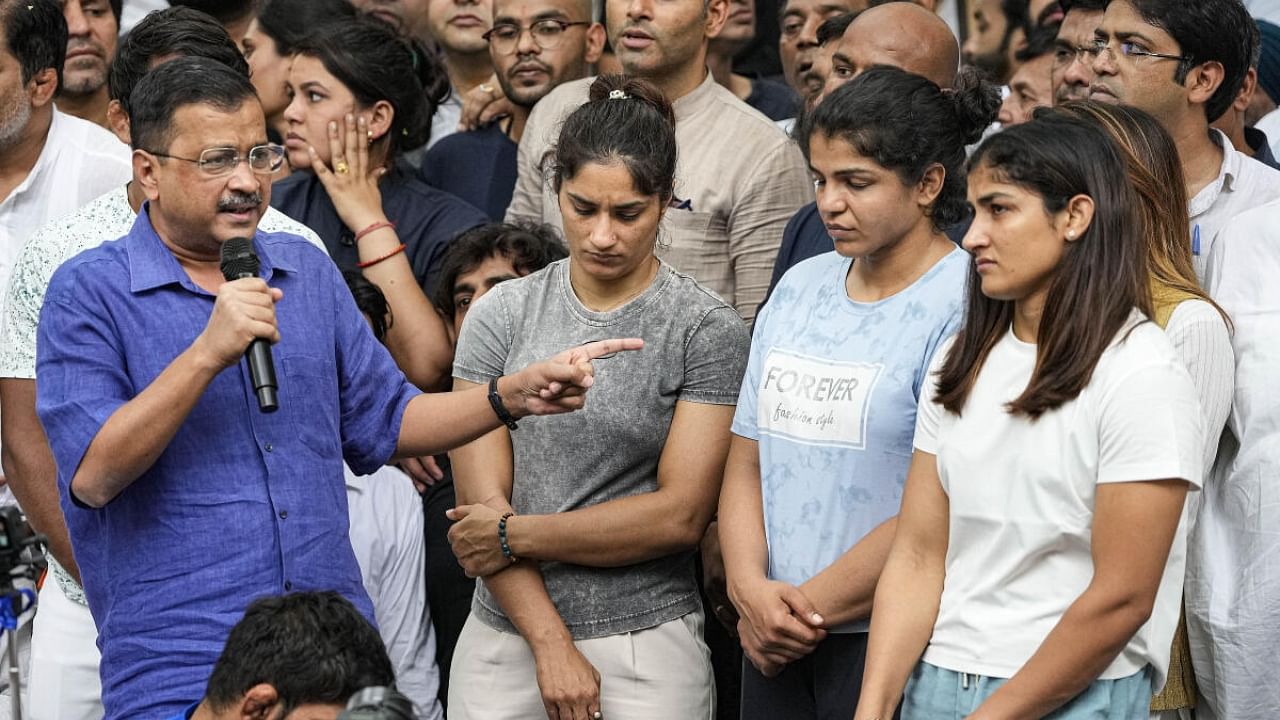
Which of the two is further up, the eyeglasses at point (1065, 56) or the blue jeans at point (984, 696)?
the eyeglasses at point (1065, 56)

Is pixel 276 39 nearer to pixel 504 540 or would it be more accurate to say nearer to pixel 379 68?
pixel 379 68

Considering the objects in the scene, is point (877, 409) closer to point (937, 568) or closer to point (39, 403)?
point (937, 568)

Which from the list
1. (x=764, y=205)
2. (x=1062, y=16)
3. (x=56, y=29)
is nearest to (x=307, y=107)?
(x=56, y=29)

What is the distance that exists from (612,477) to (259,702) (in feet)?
4.66

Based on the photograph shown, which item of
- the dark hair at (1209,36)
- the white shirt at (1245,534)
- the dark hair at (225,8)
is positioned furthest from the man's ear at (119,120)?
the white shirt at (1245,534)

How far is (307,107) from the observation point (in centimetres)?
525

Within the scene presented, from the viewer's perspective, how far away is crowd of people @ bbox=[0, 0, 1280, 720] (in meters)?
2.97

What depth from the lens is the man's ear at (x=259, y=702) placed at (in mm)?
2586

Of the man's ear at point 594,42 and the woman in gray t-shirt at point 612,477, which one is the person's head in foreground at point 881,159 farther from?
the man's ear at point 594,42

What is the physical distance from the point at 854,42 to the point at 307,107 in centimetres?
174

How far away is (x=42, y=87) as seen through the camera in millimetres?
4488

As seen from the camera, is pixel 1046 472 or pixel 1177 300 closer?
pixel 1046 472

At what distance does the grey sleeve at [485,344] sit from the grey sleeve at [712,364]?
1.45 feet

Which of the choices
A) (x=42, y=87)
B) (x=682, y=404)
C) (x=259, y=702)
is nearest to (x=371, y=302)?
(x=42, y=87)
